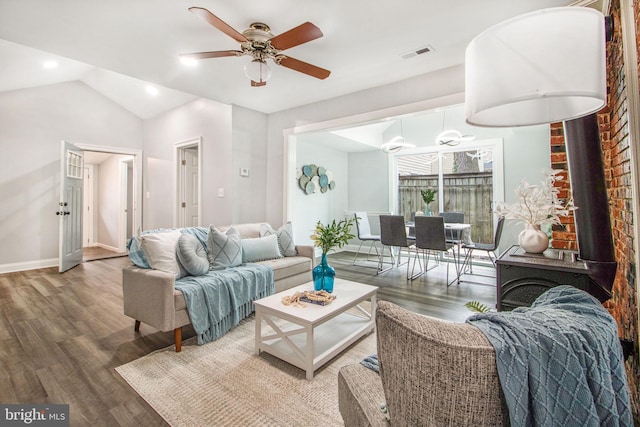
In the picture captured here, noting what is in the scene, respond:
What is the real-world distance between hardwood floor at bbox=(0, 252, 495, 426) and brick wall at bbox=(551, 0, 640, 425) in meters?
1.54

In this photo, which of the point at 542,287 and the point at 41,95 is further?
the point at 41,95

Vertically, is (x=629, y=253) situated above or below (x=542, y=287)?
above

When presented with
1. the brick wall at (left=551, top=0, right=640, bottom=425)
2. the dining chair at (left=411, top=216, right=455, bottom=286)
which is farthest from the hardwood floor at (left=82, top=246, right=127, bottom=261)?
the brick wall at (left=551, top=0, right=640, bottom=425)

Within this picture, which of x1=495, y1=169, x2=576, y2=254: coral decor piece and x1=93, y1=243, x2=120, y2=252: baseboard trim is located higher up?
x1=495, y1=169, x2=576, y2=254: coral decor piece

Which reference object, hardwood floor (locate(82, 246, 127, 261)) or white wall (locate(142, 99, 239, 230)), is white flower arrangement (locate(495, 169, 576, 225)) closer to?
white wall (locate(142, 99, 239, 230))

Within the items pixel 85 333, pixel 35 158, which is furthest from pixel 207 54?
pixel 35 158

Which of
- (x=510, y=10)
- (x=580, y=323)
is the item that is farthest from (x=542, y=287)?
(x=510, y=10)

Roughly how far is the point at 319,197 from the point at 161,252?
408 cm

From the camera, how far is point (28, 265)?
15.7ft

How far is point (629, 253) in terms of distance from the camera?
1385mm

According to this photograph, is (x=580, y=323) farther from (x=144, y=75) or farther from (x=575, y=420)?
(x=144, y=75)

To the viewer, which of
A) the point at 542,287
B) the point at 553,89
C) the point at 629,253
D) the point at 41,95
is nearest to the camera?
the point at 553,89

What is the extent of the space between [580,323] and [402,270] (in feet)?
14.3

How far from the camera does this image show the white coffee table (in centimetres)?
194
